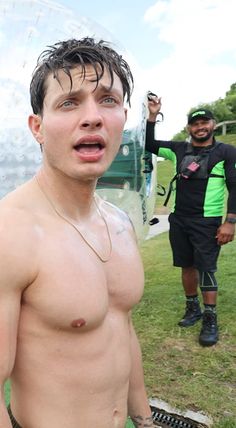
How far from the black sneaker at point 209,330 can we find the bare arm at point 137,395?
2.11 metres

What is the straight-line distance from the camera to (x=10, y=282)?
3.16 feet

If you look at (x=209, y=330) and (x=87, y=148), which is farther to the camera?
(x=209, y=330)

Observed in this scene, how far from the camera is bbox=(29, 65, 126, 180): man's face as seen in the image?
1053mm

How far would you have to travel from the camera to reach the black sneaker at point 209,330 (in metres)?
3.50

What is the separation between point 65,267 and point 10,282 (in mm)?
164

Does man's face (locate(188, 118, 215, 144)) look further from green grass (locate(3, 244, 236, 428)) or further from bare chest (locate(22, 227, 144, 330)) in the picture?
bare chest (locate(22, 227, 144, 330))

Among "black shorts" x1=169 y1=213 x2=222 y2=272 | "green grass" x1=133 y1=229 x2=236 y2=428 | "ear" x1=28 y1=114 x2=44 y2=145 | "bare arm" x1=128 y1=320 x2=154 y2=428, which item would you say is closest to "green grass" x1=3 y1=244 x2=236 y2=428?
"green grass" x1=133 y1=229 x2=236 y2=428

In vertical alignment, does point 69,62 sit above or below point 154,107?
above

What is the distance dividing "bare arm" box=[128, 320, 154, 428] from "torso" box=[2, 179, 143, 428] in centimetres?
17

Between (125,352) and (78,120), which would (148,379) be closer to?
(125,352)

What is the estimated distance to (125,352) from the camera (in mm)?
1276

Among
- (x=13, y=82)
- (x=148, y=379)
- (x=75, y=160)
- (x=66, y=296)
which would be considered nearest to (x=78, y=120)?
(x=75, y=160)

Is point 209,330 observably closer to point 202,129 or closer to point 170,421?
point 170,421

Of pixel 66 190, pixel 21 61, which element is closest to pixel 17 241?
pixel 66 190
